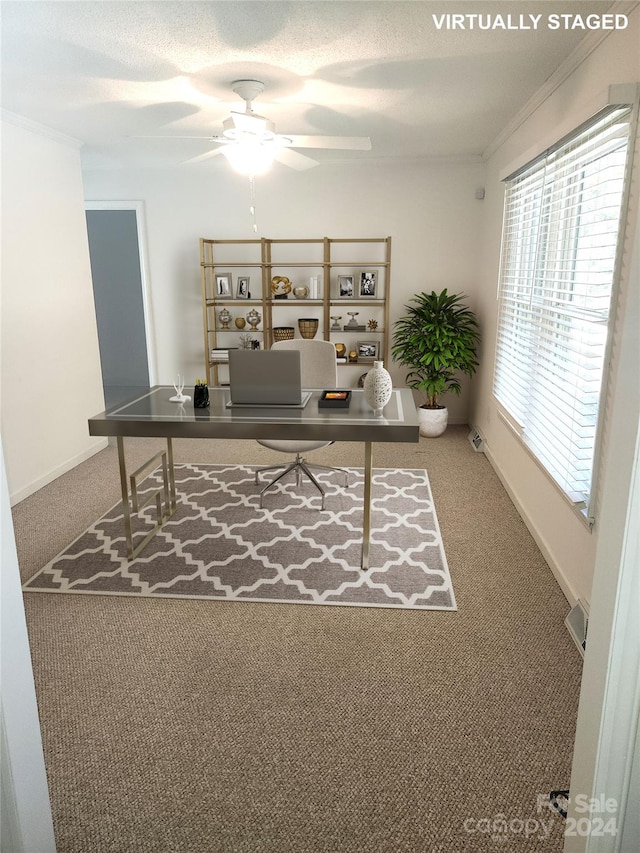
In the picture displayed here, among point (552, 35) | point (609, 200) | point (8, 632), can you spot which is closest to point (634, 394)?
point (8, 632)

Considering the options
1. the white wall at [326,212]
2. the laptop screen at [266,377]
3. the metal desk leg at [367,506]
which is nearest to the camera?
the metal desk leg at [367,506]

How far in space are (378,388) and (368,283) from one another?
2814mm

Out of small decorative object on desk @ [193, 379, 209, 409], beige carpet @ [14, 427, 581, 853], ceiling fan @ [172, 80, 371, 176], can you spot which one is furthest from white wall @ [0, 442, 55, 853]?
ceiling fan @ [172, 80, 371, 176]

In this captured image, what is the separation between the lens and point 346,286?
5.50m

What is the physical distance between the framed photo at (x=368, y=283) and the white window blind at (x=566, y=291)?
5.46 ft

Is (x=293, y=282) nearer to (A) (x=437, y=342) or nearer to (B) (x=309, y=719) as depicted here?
(A) (x=437, y=342)

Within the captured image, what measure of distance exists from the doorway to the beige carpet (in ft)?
13.0

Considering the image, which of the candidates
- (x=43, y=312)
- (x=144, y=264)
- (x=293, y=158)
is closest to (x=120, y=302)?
(x=144, y=264)

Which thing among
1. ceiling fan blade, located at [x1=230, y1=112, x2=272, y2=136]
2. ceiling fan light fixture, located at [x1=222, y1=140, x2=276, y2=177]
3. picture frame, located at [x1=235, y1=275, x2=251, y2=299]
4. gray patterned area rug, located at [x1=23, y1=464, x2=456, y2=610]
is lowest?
gray patterned area rug, located at [x1=23, y1=464, x2=456, y2=610]

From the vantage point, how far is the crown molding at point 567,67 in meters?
2.15

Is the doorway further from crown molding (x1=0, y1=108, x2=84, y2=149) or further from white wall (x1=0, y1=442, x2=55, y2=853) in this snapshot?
white wall (x1=0, y1=442, x2=55, y2=853)

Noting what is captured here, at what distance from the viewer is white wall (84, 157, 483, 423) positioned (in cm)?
532

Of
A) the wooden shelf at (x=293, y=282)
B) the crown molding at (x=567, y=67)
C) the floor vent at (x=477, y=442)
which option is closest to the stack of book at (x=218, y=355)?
the wooden shelf at (x=293, y=282)

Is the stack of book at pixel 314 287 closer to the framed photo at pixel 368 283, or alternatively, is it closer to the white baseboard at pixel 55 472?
the framed photo at pixel 368 283
